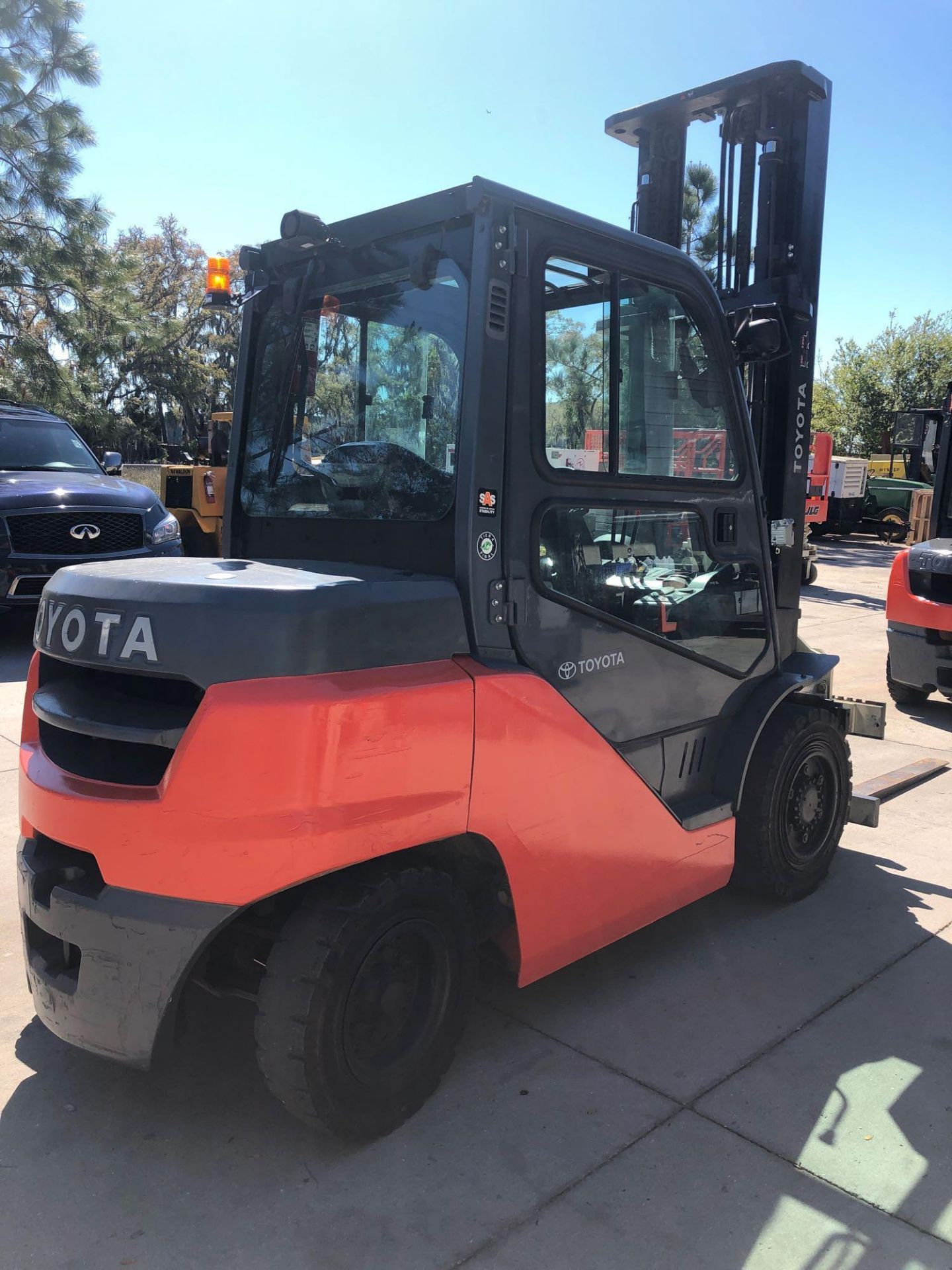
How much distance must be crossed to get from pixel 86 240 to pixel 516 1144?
19.7 meters

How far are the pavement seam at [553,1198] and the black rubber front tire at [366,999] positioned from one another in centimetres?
45

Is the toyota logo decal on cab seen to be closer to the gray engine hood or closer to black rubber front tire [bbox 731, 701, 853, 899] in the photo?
the gray engine hood

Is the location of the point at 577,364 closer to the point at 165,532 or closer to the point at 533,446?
the point at 533,446

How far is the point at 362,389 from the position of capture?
10.3ft

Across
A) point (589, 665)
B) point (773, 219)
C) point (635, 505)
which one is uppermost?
point (773, 219)

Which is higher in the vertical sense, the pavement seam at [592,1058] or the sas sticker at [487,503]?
the sas sticker at [487,503]

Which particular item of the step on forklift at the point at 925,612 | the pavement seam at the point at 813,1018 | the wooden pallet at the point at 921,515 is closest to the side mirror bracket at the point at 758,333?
the pavement seam at the point at 813,1018

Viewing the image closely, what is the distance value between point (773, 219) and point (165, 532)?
683 centimetres

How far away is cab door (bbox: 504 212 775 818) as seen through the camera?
2.86 m

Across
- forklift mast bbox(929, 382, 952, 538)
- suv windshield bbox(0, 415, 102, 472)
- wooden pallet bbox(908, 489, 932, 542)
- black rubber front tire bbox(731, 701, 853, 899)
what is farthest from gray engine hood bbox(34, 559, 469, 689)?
wooden pallet bbox(908, 489, 932, 542)

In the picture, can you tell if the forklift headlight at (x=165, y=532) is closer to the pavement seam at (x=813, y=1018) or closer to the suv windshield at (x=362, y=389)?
the suv windshield at (x=362, y=389)

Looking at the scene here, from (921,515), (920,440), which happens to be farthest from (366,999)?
(921,515)

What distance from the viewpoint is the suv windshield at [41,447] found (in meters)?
9.66

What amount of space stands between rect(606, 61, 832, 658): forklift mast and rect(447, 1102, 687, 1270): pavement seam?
2.15 meters
